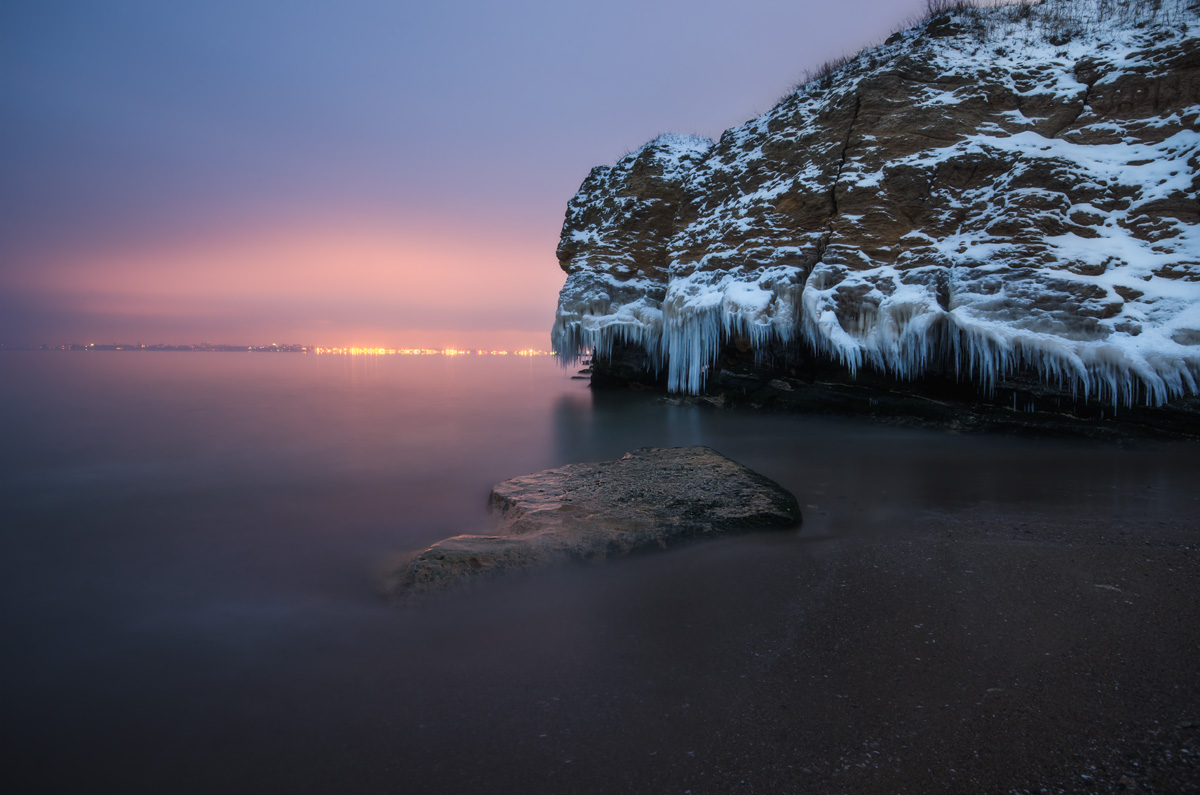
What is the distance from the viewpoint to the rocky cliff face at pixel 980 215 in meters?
8.30

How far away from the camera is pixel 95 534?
17.8ft

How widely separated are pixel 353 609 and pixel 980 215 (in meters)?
12.1

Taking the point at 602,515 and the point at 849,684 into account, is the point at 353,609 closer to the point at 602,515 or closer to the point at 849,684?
the point at 602,515

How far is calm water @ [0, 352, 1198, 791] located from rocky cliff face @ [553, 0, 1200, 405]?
5.79ft

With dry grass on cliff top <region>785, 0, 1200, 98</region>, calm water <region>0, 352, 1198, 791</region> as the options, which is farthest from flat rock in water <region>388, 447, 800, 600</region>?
dry grass on cliff top <region>785, 0, 1200, 98</region>

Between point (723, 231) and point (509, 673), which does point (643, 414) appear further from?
point (509, 673)

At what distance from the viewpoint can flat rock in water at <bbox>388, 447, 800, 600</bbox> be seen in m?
3.88

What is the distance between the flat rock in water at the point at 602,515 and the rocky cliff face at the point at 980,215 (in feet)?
20.7

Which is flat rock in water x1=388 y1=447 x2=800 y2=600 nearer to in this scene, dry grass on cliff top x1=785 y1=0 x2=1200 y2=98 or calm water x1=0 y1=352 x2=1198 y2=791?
calm water x1=0 y1=352 x2=1198 y2=791

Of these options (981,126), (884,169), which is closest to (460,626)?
(884,169)

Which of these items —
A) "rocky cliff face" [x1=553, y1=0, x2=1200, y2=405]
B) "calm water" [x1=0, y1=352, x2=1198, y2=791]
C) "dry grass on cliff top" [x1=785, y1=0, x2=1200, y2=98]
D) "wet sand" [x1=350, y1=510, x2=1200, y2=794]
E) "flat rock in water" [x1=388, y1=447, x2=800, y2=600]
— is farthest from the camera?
"dry grass on cliff top" [x1=785, y1=0, x2=1200, y2=98]

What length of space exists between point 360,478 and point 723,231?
11011 millimetres

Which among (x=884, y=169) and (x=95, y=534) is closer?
(x=95, y=534)

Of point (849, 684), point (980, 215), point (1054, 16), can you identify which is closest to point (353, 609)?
point (849, 684)
